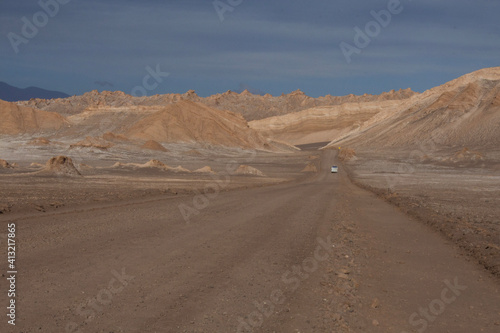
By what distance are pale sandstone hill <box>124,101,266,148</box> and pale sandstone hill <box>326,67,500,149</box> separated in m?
28.5

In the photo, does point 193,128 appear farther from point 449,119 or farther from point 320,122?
point 320,122

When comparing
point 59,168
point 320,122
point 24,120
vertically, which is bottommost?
point 59,168

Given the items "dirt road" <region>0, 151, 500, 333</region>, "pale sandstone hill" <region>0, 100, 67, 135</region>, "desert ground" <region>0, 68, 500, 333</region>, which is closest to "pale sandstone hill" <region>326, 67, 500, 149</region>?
"desert ground" <region>0, 68, 500, 333</region>

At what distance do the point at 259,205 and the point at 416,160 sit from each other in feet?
210

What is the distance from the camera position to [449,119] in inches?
4109

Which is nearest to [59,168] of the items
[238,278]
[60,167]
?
[60,167]

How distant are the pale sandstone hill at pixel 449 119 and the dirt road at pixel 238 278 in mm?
76835

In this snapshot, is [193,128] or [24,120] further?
[24,120]

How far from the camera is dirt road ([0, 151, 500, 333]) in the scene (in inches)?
287

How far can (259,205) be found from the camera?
68.8 ft

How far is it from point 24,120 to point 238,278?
129049 mm

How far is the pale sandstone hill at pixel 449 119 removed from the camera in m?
92.3

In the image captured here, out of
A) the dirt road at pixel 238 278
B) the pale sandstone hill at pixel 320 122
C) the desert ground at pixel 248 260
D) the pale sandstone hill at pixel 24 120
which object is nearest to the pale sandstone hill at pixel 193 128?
the pale sandstone hill at pixel 24 120

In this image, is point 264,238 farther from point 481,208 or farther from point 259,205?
point 481,208
